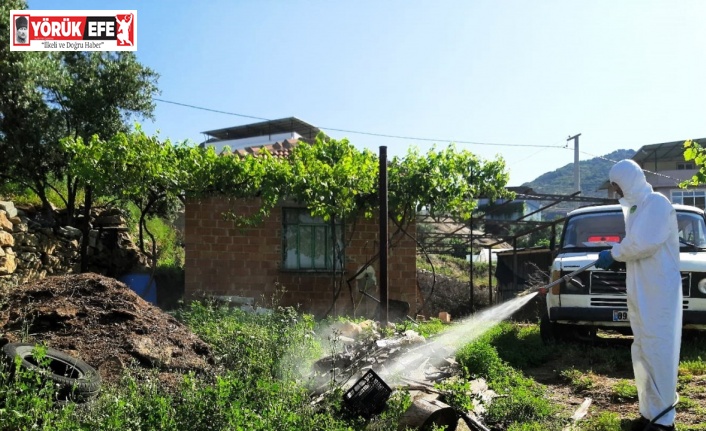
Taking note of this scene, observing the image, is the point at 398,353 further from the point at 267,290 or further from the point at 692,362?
the point at 267,290

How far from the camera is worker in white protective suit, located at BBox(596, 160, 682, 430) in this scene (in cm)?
468

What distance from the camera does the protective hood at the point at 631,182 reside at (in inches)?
198

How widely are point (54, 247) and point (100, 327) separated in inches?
222

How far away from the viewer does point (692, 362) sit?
708 cm

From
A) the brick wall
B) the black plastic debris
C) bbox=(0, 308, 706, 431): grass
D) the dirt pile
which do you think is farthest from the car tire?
the brick wall

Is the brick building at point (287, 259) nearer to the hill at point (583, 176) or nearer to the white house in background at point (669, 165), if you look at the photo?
the white house in background at point (669, 165)

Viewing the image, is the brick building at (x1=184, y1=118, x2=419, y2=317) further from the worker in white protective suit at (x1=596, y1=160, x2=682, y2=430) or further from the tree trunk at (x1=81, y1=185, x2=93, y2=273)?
the worker in white protective suit at (x1=596, y1=160, x2=682, y2=430)

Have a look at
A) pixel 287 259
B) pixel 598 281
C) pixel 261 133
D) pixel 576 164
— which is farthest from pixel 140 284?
pixel 261 133

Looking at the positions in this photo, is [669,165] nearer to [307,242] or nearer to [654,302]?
[307,242]

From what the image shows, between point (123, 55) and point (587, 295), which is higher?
point (123, 55)

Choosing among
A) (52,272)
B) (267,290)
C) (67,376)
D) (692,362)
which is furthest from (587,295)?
(52,272)

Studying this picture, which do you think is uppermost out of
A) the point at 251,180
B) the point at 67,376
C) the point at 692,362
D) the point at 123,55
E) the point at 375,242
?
the point at 123,55

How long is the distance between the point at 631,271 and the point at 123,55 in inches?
447

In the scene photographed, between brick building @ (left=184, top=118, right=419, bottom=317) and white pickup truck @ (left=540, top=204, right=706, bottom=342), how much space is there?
323 centimetres
